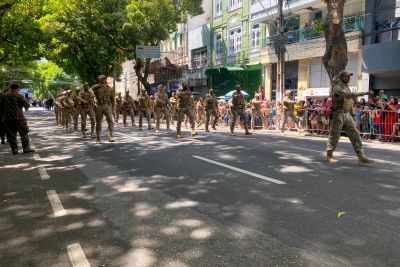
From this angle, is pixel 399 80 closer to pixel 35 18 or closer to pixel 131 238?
pixel 131 238

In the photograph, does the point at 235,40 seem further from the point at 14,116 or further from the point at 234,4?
the point at 14,116

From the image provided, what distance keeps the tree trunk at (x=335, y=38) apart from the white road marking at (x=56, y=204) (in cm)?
1231

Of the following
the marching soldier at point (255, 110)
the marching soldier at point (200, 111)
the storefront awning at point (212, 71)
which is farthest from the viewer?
the storefront awning at point (212, 71)

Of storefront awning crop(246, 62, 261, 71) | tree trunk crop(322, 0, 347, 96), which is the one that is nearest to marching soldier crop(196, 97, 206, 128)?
tree trunk crop(322, 0, 347, 96)

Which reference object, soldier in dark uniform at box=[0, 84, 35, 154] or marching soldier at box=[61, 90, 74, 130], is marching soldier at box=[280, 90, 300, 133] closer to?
marching soldier at box=[61, 90, 74, 130]

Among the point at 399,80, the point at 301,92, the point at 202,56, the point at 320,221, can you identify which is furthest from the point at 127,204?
the point at 202,56

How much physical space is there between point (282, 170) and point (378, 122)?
7.79m

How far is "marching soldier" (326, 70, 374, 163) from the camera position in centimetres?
767

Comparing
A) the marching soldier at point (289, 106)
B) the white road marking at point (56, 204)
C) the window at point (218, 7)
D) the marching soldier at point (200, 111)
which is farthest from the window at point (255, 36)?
the white road marking at point (56, 204)

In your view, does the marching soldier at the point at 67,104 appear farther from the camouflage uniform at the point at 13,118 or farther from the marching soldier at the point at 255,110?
the marching soldier at the point at 255,110

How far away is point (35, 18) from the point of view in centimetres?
3042

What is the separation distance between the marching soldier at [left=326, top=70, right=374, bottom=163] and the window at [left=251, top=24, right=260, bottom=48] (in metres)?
21.7

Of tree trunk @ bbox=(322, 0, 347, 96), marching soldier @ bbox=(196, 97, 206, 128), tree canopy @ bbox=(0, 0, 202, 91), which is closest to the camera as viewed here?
tree trunk @ bbox=(322, 0, 347, 96)

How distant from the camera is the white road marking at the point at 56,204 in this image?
4863 mm
